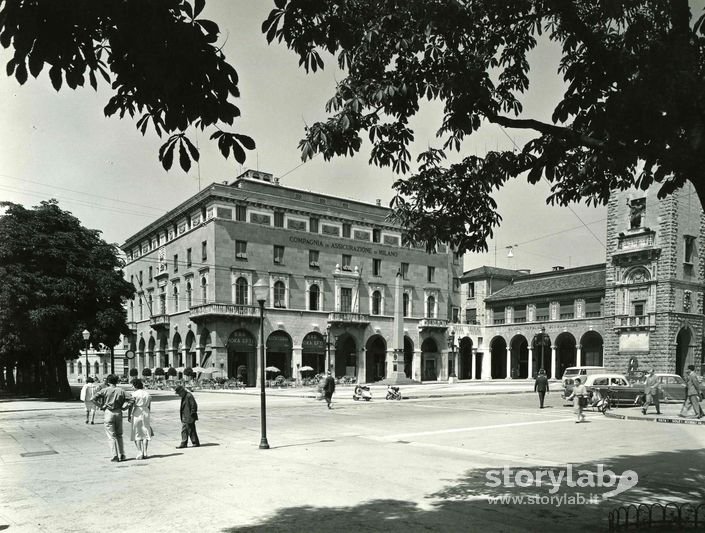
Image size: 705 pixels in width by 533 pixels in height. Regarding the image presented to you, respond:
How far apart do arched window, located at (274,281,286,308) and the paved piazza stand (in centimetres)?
3371

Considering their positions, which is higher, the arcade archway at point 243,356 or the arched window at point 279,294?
the arched window at point 279,294

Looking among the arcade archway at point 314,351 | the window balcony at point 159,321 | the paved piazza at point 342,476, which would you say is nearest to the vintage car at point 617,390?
the paved piazza at point 342,476

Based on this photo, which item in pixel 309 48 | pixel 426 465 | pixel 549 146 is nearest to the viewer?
pixel 309 48

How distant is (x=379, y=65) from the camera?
742 centimetres

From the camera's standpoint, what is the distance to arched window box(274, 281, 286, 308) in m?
52.5

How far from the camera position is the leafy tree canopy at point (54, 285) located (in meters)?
28.3

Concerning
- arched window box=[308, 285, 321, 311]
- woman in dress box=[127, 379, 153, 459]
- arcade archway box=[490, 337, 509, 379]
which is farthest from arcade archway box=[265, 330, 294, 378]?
woman in dress box=[127, 379, 153, 459]

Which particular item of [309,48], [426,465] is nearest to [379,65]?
[309,48]

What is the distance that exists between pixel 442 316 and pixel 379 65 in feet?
193

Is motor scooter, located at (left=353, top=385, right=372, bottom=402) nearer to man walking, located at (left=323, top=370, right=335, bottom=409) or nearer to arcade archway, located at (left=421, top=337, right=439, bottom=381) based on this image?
man walking, located at (left=323, top=370, right=335, bottom=409)

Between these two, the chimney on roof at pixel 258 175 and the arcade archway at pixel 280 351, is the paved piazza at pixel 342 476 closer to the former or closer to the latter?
the arcade archway at pixel 280 351

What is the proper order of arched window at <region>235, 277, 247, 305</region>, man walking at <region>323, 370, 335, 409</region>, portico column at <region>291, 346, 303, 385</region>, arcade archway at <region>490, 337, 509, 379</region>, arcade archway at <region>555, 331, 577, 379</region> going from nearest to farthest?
man walking at <region>323, 370, 335, 409</region> → arched window at <region>235, 277, 247, 305</region> → portico column at <region>291, 346, 303, 385</region> → arcade archway at <region>555, 331, 577, 379</region> → arcade archway at <region>490, 337, 509, 379</region>

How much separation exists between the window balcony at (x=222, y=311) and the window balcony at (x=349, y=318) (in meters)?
7.55

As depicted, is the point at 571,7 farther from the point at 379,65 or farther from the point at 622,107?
the point at 379,65
